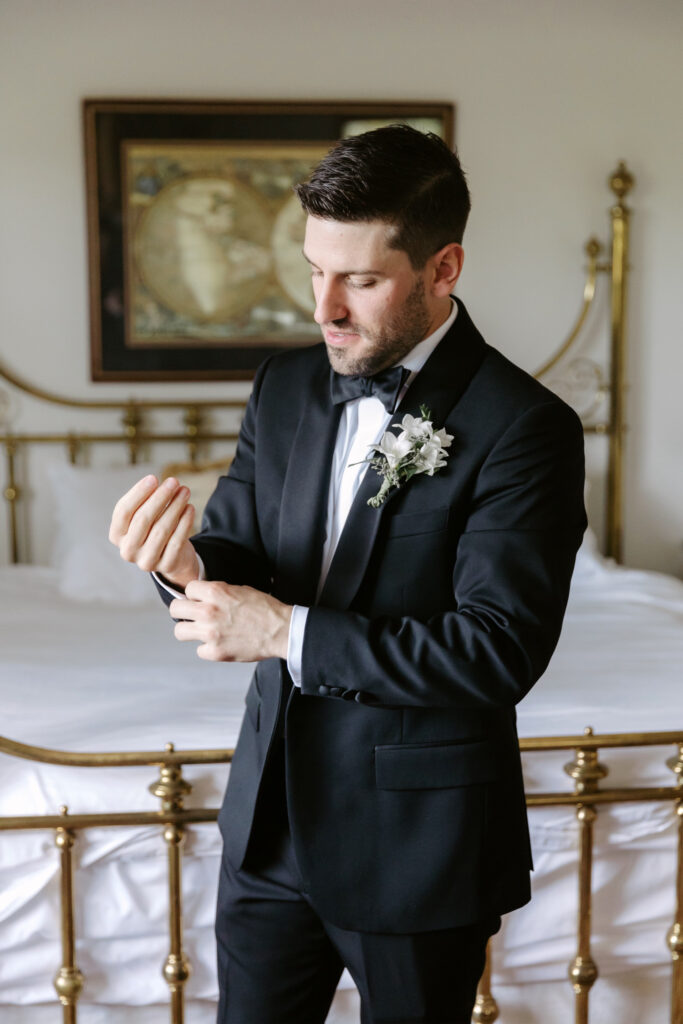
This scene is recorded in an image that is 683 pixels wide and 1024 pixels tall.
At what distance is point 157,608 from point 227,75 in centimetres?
202

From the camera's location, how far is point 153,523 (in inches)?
49.9

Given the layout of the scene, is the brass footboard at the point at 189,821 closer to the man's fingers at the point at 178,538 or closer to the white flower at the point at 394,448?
the man's fingers at the point at 178,538

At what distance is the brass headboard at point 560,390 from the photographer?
13.1 feet

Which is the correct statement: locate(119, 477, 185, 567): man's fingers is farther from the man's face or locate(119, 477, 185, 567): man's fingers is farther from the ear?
the ear

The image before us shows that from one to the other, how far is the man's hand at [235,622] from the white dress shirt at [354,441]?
16 cm

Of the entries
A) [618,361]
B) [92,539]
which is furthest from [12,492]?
[618,361]

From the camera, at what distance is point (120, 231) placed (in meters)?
3.91

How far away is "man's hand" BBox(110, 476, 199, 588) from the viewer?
125 centimetres

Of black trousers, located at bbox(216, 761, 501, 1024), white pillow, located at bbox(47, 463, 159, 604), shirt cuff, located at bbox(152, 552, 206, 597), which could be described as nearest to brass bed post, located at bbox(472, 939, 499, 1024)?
black trousers, located at bbox(216, 761, 501, 1024)

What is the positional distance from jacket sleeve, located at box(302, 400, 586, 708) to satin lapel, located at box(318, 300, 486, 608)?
0.10 m

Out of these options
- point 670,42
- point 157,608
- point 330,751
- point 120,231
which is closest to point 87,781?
point 330,751

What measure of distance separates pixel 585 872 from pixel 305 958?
2.04 feet

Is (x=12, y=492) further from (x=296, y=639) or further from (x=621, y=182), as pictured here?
(x=296, y=639)

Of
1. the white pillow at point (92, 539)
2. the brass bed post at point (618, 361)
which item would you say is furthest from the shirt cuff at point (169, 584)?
the brass bed post at point (618, 361)
